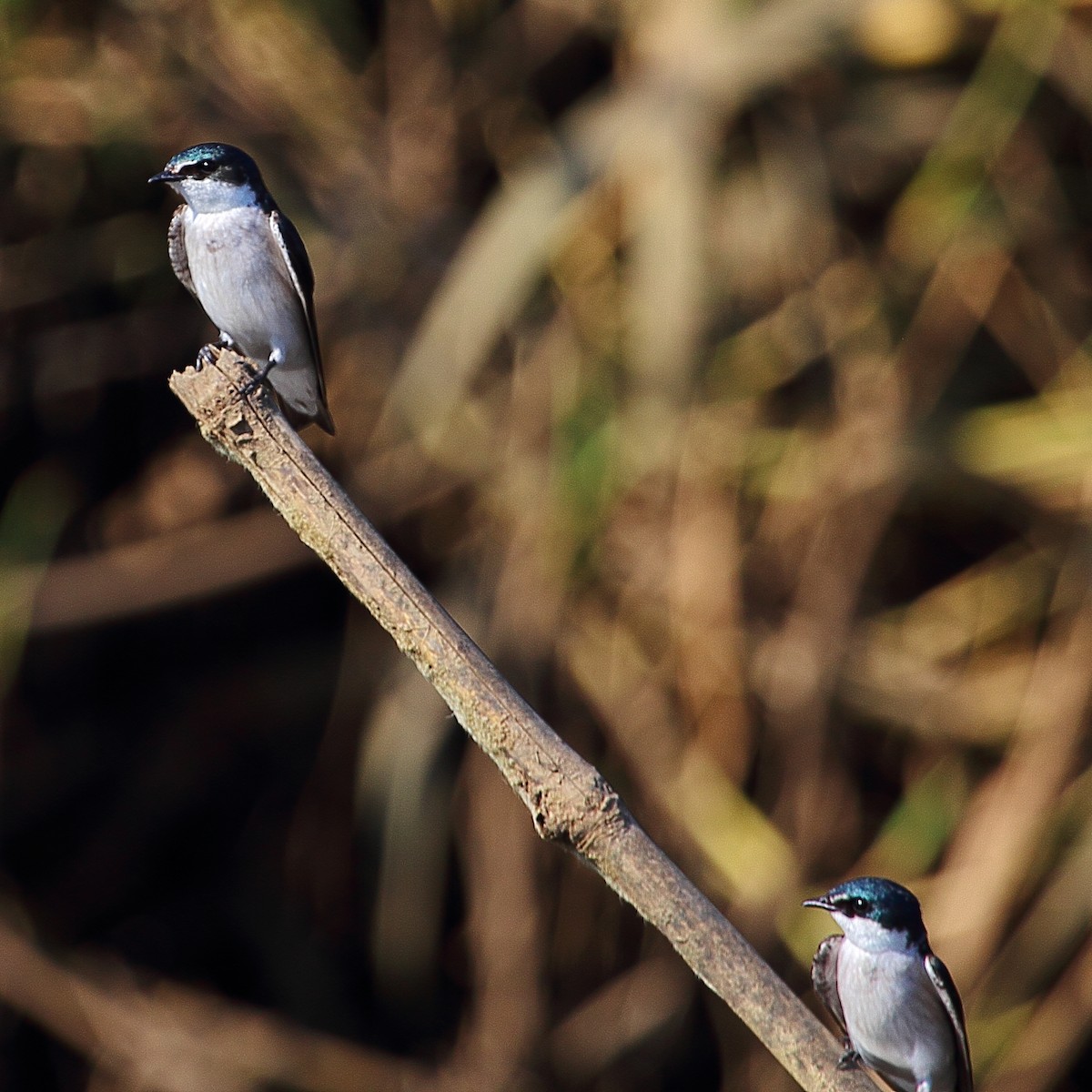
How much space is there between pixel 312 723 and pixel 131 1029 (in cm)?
72

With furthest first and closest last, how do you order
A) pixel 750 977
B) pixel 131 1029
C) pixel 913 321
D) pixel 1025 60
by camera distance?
1. pixel 131 1029
2. pixel 913 321
3. pixel 1025 60
4. pixel 750 977

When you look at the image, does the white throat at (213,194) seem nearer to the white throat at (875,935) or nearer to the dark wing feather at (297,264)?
the dark wing feather at (297,264)

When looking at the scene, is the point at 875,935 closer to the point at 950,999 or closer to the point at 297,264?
the point at 950,999

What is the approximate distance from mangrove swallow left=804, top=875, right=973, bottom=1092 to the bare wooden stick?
777mm

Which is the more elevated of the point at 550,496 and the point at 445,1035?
the point at 550,496

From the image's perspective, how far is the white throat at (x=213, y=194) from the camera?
2191 mm

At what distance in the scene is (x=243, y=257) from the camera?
7.21 ft

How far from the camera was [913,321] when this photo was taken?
293 cm

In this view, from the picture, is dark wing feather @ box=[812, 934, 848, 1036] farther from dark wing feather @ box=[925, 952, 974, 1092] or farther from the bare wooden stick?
the bare wooden stick

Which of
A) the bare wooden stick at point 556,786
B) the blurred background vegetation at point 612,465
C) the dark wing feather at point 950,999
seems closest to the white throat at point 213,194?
the blurred background vegetation at point 612,465

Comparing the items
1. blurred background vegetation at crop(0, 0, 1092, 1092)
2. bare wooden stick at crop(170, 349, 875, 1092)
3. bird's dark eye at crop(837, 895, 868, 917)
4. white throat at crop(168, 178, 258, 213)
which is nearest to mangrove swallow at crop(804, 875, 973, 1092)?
bird's dark eye at crop(837, 895, 868, 917)

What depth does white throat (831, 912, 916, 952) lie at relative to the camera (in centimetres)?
196

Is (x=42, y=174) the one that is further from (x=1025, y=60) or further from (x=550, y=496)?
(x=1025, y=60)

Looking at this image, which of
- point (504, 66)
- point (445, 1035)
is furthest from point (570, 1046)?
point (504, 66)
